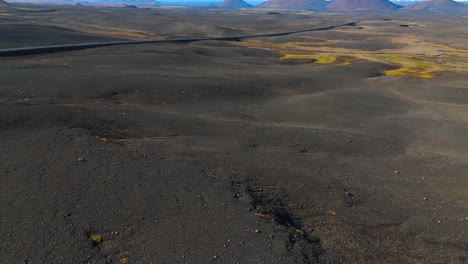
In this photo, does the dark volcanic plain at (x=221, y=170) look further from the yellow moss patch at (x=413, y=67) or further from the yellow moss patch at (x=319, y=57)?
the yellow moss patch at (x=319, y=57)

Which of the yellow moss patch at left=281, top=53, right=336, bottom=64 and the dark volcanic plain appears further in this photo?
the yellow moss patch at left=281, top=53, right=336, bottom=64

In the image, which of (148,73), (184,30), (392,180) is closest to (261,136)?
(392,180)

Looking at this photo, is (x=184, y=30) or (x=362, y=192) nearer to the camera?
(x=362, y=192)

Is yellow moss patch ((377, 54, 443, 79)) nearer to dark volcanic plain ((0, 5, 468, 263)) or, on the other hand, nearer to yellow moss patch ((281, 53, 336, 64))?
yellow moss patch ((281, 53, 336, 64))

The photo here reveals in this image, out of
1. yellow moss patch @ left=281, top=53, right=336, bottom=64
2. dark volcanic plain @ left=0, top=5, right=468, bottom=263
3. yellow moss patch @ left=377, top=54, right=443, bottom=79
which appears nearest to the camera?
dark volcanic plain @ left=0, top=5, right=468, bottom=263

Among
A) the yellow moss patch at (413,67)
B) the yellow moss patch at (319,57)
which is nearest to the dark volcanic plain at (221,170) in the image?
the yellow moss patch at (413,67)

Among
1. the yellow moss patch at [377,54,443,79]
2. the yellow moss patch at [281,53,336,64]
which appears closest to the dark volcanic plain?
the yellow moss patch at [377,54,443,79]

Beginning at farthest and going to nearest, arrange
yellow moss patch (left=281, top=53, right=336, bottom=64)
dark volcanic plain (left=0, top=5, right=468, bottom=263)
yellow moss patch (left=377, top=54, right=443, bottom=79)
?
yellow moss patch (left=281, top=53, right=336, bottom=64), yellow moss patch (left=377, top=54, right=443, bottom=79), dark volcanic plain (left=0, top=5, right=468, bottom=263)

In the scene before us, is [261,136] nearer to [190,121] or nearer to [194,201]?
[190,121]

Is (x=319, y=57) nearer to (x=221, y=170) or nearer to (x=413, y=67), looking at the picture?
(x=413, y=67)
